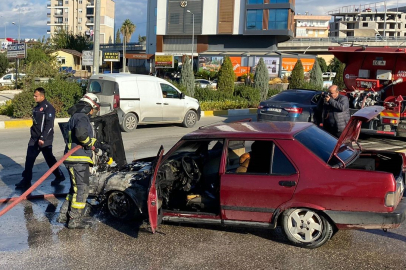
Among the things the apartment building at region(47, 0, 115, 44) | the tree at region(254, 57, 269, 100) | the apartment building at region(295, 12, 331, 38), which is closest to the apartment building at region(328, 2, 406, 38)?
the apartment building at region(295, 12, 331, 38)

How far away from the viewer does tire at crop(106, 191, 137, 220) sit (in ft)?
20.6

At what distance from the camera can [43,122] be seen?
818 cm

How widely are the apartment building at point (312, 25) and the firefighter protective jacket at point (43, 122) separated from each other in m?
132

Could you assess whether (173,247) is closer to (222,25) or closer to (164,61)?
(164,61)

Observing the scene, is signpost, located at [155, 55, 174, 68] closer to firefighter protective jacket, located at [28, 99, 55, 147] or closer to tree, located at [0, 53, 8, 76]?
tree, located at [0, 53, 8, 76]

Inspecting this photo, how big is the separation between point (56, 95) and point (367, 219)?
46.7ft

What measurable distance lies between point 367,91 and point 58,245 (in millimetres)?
10699

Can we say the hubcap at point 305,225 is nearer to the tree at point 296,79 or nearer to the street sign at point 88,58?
the street sign at point 88,58

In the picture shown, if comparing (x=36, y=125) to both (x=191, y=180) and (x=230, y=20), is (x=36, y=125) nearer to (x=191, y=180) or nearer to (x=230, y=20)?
(x=191, y=180)

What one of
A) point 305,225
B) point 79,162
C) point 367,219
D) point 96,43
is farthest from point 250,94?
point 367,219

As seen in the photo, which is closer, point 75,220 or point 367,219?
point 367,219

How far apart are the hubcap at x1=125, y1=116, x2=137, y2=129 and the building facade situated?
58.4 meters

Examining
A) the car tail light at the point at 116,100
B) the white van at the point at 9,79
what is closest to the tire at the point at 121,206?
the car tail light at the point at 116,100

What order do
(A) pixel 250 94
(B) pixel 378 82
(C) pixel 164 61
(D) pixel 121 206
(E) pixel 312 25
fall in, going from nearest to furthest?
Answer: (D) pixel 121 206 → (B) pixel 378 82 → (A) pixel 250 94 → (C) pixel 164 61 → (E) pixel 312 25
